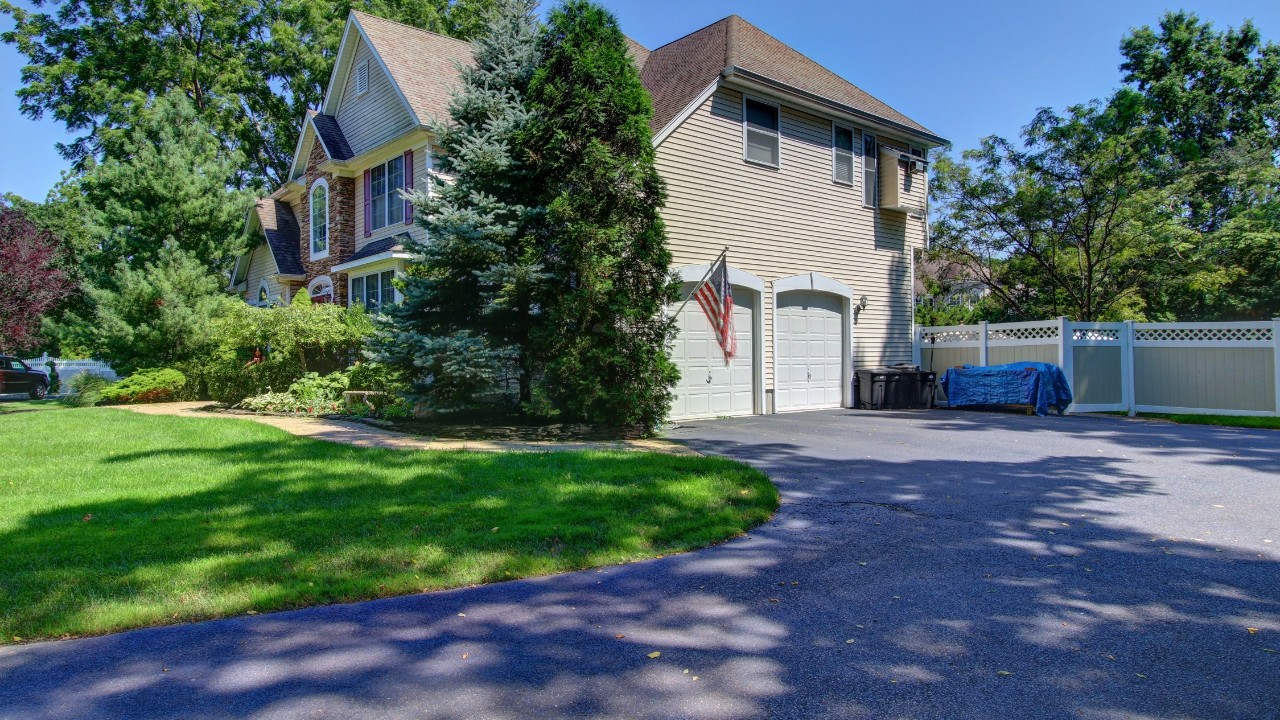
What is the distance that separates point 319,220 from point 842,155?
13.2 meters

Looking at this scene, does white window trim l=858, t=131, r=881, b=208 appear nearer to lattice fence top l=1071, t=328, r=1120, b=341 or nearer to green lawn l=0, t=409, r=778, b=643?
lattice fence top l=1071, t=328, r=1120, b=341

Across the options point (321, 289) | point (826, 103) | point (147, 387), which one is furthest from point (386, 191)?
point (826, 103)

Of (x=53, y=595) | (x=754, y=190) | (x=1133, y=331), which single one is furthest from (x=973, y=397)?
(x=53, y=595)

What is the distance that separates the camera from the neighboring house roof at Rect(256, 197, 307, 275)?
20.2m

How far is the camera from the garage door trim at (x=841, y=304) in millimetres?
15234

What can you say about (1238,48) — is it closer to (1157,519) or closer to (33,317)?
(1157,519)

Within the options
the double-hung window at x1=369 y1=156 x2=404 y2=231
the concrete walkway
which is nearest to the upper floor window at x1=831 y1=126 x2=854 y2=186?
the concrete walkway

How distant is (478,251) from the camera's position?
10.5m

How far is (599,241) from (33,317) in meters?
19.0

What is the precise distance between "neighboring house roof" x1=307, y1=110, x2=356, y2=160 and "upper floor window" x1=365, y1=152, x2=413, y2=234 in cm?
97

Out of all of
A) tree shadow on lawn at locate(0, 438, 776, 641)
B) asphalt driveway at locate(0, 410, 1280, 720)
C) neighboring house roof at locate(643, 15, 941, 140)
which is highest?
neighboring house roof at locate(643, 15, 941, 140)

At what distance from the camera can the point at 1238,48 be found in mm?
31578

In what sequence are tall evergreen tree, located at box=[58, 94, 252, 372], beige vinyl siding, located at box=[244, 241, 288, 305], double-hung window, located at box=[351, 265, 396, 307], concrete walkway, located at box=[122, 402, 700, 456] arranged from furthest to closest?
1. beige vinyl siding, located at box=[244, 241, 288, 305]
2. tall evergreen tree, located at box=[58, 94, 252, 372]
3. double-hung window, located at box=[351, 265, 396, 307]
4. concrete walkway, located at box=[122, 402, 700, 456]

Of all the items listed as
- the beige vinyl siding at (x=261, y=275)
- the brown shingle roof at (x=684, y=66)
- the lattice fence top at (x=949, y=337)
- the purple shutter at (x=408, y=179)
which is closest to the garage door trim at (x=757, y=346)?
the brown shingle roof at (x=684, y=66)
